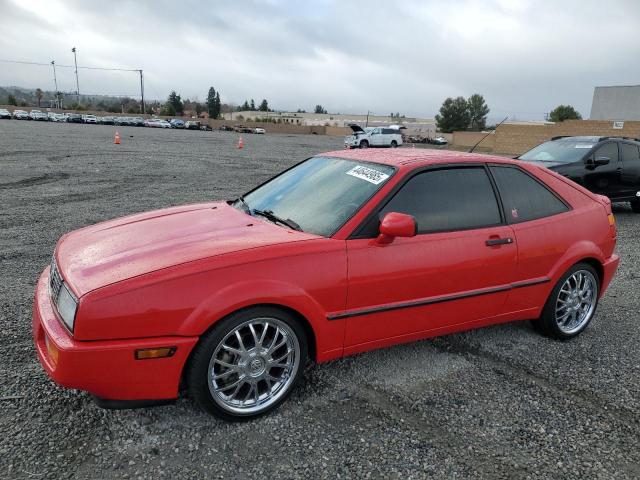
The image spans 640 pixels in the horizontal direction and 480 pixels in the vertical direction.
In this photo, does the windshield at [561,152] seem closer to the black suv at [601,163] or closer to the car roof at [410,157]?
the black suv at [601,163]

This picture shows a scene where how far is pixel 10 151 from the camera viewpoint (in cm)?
1684

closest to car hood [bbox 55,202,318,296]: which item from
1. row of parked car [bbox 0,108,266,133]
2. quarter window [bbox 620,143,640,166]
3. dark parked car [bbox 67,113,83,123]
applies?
quarter window [bbox 620,143,640,166]

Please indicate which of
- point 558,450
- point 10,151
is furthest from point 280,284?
point 10,151

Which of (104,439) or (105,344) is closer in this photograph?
(105,344)

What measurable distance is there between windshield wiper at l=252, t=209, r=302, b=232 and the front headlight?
1.30m

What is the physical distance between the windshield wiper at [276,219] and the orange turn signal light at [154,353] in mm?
1067

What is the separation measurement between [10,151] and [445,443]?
18.6 meters

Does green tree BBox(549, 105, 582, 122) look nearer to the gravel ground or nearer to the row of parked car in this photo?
the row of parked car

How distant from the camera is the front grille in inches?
106

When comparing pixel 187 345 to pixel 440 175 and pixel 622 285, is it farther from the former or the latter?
pixel 622 285

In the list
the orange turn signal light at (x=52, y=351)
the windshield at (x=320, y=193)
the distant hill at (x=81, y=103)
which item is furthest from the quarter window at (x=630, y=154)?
the distant hill at (x=81, y=103)

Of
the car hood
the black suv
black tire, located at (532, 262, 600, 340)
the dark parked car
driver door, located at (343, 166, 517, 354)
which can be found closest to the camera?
the car hood

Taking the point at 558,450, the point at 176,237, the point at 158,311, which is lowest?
the point at 558,450

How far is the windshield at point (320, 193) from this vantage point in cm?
312
